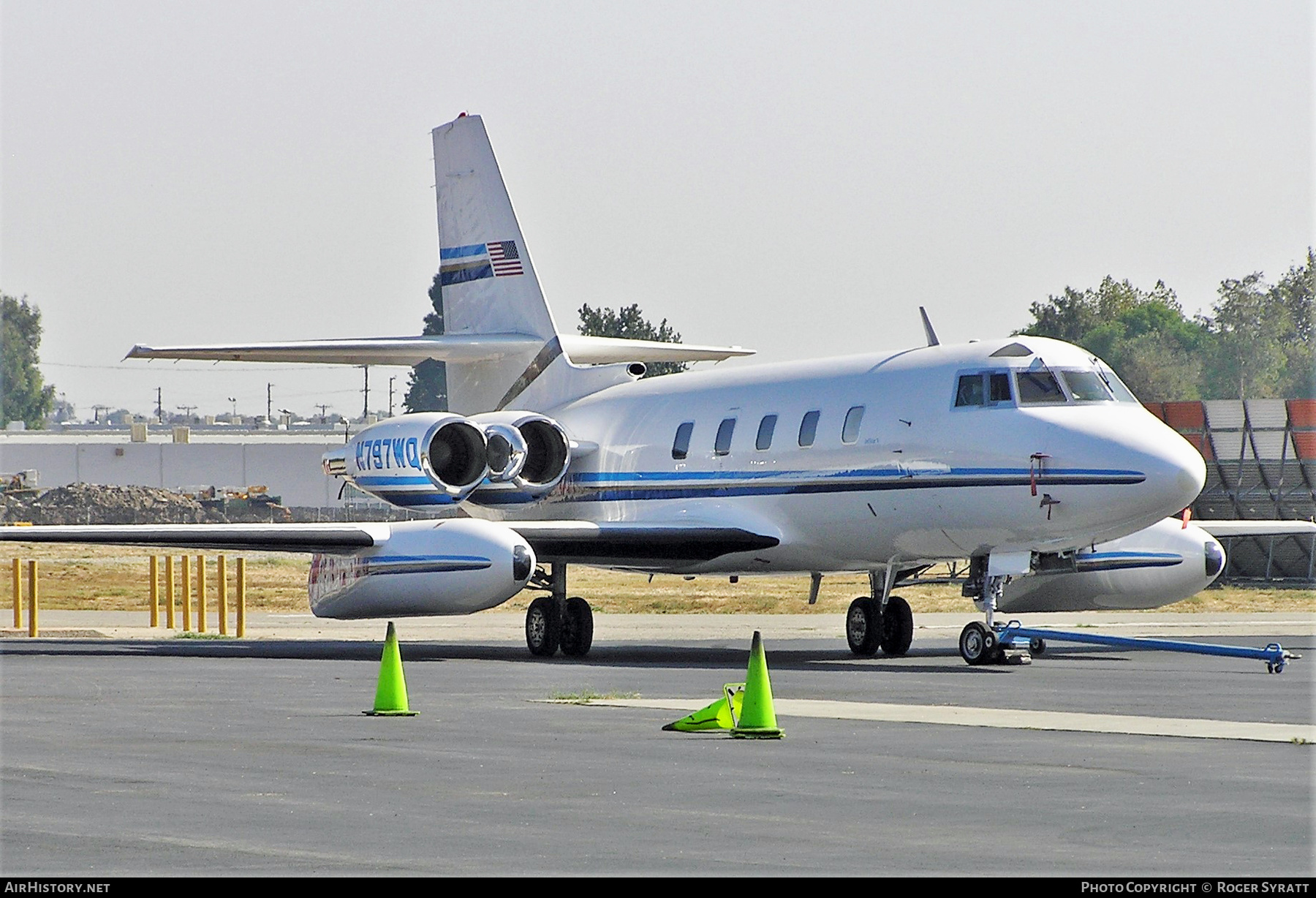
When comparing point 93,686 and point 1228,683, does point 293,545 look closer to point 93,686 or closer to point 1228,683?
point 93,686

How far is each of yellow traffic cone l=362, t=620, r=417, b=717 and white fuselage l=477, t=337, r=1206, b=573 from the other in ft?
25.9

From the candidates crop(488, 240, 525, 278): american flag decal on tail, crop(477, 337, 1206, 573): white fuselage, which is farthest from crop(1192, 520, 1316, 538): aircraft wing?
crop(488, 240, 525, 278): american flag decal on tail

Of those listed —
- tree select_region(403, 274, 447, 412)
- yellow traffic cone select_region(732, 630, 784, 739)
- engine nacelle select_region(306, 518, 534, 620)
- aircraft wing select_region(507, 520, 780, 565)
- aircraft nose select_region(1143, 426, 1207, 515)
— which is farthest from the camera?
tree select_region(403, 274, 447, 412)

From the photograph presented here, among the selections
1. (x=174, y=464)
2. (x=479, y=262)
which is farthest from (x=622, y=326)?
(x=479, y=262)

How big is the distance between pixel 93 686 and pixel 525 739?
6.49 metres

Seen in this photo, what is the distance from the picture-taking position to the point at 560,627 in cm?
2553

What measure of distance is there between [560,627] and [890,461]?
4.87 meters

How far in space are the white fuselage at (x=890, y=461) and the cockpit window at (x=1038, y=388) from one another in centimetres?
3

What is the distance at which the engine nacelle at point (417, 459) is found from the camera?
26.3 meters

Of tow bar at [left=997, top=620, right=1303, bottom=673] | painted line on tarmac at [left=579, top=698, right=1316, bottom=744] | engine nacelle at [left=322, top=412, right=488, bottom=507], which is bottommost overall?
painted line on tarmac at [left=579, top=698, right=1316, bottom=744]

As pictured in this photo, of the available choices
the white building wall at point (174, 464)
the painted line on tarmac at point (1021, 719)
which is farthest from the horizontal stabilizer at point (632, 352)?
the white building wall at point (174, 464)

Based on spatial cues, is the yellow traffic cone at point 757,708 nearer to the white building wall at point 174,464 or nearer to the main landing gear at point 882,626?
the main landing gear at point 882,626

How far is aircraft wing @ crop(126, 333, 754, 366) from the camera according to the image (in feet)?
90.4

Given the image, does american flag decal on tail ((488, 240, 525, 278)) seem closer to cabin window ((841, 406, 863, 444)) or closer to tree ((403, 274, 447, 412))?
cabin window ((841, 406, 863, 444))
